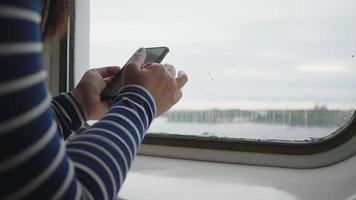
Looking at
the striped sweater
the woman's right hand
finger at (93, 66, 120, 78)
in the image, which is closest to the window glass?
finger at (93, 66, 120, 78)

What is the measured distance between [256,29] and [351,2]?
20cm

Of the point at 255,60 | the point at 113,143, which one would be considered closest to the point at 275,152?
the point at 255,60

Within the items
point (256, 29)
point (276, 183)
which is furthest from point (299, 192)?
point (256, 29)

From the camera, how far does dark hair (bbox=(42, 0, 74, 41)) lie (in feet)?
1.40

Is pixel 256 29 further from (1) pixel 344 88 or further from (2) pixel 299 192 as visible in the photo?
(2) pixel 299 192

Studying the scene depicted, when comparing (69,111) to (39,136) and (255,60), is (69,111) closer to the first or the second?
(39,136)

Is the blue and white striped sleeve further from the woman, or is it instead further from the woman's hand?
the woman

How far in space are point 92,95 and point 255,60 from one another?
412mm

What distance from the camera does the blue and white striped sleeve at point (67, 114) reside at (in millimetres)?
601

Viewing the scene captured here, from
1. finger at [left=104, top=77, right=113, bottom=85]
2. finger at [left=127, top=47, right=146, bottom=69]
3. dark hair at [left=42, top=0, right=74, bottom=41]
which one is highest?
dark hair at [left=42, top=0, right=74, bottom=41]

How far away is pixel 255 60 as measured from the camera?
2.93ft

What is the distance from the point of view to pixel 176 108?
1.02m

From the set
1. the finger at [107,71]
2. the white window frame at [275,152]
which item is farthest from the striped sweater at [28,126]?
the white window frame at [275,152]

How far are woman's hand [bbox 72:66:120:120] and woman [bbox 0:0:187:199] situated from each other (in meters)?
0.22
